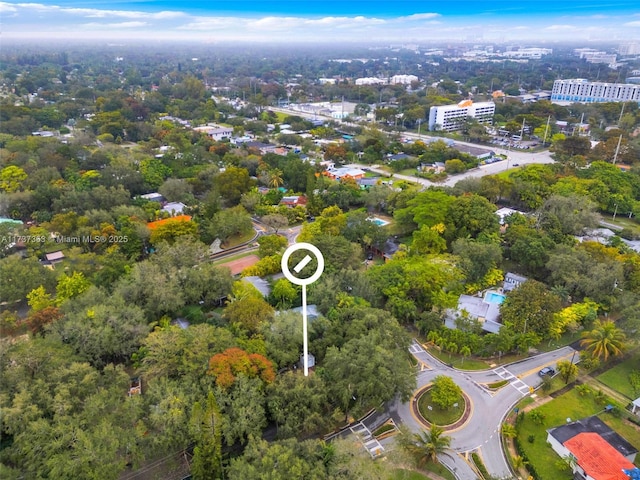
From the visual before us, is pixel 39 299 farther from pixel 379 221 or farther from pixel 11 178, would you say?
pixel 379 221

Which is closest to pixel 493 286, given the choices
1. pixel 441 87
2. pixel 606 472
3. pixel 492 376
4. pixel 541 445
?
pixel 492 376

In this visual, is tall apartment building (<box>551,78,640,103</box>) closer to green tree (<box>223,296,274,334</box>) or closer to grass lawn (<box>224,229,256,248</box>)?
grass lawn (<box>224,229,256,248</box>)

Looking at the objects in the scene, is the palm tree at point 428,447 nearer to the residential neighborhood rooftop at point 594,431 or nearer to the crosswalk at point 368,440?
the crosswalk at point 368,440

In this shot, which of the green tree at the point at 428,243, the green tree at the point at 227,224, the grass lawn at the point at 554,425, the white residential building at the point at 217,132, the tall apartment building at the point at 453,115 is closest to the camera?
the grass lawn at the point at 554,425

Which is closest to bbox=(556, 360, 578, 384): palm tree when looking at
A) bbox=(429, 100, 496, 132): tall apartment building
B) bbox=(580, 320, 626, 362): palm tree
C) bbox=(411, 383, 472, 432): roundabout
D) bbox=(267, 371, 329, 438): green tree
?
bbox=(580, 320, 626, 362): palm tree

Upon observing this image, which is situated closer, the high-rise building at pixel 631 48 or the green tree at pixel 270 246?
the green tree at pixel 270 246

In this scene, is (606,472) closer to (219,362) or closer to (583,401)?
(583,401)

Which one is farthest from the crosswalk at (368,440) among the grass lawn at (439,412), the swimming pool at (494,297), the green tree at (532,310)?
the swimming pool at (494,297)
